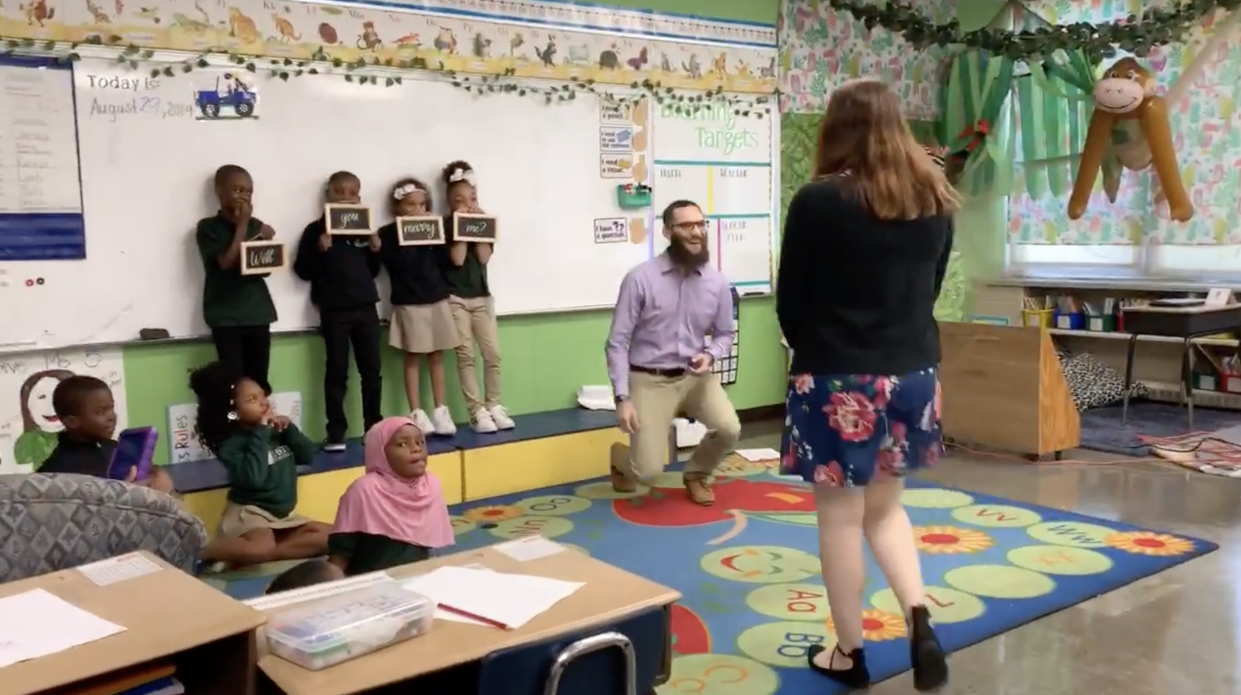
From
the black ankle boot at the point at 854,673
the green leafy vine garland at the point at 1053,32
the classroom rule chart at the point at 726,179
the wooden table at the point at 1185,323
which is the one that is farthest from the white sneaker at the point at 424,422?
the wooden table at the point at 1185,323

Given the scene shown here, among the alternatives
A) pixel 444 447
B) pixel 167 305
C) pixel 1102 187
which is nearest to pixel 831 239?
pixel 444 447

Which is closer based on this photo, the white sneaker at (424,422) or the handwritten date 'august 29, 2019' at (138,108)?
the handwritten date 'august 29, 2019' at (138,108)

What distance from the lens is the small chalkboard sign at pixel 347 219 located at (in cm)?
431

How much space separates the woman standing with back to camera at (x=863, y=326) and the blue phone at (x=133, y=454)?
1.86 m

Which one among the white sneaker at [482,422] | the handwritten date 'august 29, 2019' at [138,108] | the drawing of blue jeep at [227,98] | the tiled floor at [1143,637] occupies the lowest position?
the tiled floor at [1143,637]

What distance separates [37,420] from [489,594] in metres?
2.86

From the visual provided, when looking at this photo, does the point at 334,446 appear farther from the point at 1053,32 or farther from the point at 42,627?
the point at 1053,32

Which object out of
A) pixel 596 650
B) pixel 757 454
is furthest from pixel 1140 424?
pixel 596 650

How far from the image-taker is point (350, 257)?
173 inches

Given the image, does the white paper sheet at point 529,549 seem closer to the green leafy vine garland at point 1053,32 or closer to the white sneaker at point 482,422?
the white sneaker at point 482,422

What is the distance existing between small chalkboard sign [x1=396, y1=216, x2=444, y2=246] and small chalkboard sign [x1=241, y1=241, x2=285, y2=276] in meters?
0.52

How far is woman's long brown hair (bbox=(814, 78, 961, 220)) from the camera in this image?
2.27m

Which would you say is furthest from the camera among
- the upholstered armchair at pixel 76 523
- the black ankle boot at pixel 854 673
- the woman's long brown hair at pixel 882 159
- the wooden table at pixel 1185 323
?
the wooden table at pixel 1185 323

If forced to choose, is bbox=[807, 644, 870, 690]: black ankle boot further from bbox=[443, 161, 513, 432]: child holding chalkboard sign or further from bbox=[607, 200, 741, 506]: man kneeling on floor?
bbox=[443, 161, 513, 432]: child holding chalkboard sign
